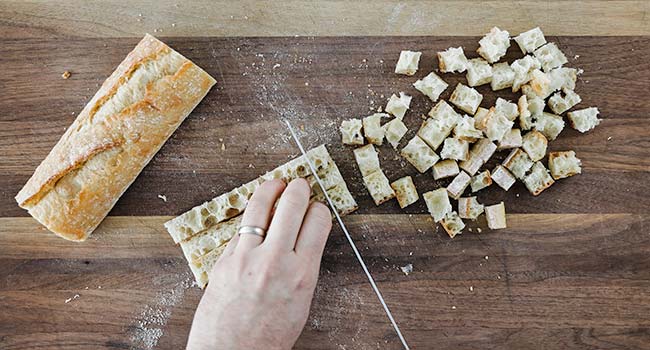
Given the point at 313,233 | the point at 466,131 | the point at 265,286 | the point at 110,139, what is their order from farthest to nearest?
the point at 466,131 < the point at 110,139 < the point at 313,233 < the point at 265,286

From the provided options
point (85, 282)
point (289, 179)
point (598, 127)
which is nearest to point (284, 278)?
point (289, 179)

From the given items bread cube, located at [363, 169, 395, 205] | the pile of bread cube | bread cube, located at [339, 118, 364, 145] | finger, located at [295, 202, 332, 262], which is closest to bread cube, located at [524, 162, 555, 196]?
the pile of bread cube

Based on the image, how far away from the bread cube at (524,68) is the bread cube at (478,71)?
113 mm

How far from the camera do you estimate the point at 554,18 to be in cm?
264

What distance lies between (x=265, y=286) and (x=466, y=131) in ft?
3.67

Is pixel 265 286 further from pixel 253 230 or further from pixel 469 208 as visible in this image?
pixel 469 208

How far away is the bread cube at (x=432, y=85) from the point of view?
2.61 meters

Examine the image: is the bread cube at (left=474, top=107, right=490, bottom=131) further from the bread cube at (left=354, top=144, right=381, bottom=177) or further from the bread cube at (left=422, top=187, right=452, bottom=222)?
the bread cube at (left=354, top=144, right=381, bottom=177)

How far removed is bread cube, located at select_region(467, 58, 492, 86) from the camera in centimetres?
258

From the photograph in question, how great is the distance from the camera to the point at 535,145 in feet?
8.43

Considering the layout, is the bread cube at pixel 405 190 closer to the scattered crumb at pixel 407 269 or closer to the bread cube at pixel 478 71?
the scattered crumb at pixel 407 269

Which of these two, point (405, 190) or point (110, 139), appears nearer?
point (110, 139)

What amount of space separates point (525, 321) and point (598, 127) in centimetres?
94

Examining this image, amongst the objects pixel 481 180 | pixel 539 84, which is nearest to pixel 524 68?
pixel 539 84
